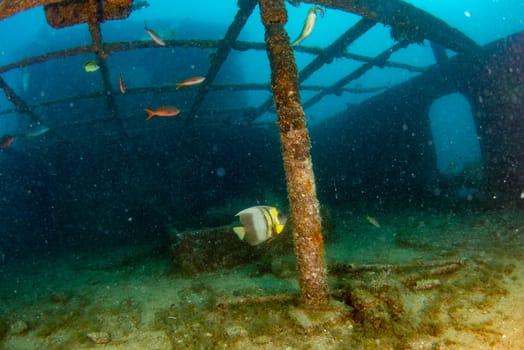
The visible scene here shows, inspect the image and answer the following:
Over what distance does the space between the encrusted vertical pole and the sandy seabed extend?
0.31m

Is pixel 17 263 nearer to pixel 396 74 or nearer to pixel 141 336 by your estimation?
pixel 141 336

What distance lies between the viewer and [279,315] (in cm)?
343

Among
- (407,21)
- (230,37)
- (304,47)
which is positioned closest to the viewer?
(230,37)

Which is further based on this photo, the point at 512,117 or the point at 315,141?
the point at 315,141

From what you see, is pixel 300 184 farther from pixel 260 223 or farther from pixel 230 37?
pixel 230 37

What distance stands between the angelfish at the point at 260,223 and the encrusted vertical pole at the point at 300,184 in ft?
0.91

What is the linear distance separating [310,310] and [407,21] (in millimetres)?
6089

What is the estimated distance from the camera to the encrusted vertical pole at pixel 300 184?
3.37 metres

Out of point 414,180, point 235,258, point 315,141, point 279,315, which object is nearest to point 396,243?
point 235,258

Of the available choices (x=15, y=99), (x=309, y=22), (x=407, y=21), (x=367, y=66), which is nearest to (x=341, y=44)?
(x=407, y=21)

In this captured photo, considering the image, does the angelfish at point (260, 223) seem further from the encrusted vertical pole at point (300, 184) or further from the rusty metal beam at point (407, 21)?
the rusty metal beam at point (407, 21)

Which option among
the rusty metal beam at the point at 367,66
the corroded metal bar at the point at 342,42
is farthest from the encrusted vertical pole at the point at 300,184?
the rusty metal beam at the point at 367,66

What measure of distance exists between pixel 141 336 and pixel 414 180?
32.4ft

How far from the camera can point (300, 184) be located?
338 centimetres
